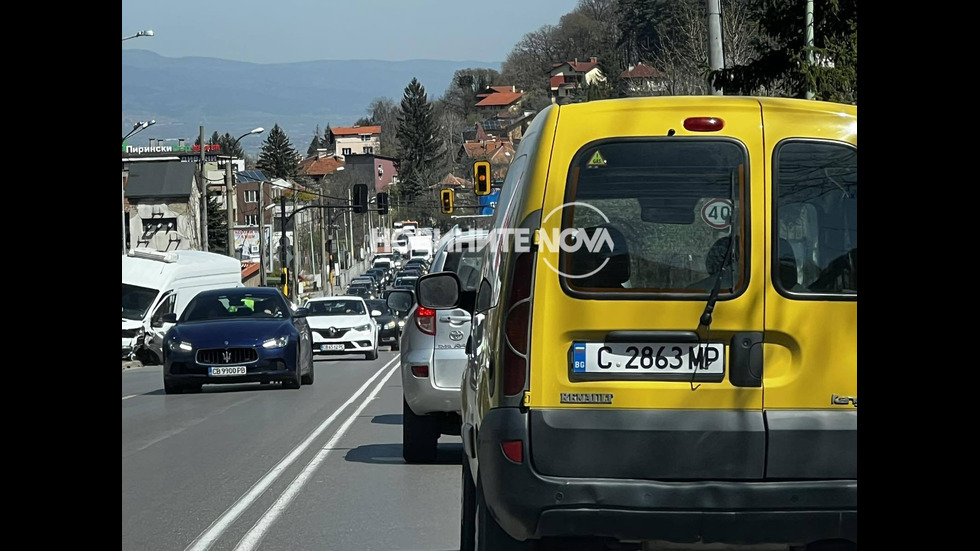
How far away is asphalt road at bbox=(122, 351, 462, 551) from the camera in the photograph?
765 cm

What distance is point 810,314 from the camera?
488 centimetres

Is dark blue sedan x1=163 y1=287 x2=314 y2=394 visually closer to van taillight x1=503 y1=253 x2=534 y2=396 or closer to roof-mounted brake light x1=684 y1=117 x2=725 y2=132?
van taillight x1=503 y1=253 x2=534 y2=396

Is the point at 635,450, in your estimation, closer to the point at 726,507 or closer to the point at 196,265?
the point at 726,507

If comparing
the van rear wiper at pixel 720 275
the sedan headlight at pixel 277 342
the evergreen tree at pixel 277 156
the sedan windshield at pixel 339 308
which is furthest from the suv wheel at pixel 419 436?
the evergreen tree at pixel 277 156

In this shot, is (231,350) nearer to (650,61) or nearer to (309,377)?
(309,377)

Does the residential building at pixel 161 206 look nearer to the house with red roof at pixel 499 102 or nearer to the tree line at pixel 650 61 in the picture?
the tree line at pixel 650 61

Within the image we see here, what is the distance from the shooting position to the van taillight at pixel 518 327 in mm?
4910

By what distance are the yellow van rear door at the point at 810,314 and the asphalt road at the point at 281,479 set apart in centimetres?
291

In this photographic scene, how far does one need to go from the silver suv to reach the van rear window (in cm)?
511

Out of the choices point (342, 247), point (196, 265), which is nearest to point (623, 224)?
point (196, 265)

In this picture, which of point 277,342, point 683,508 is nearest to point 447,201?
point 277,342

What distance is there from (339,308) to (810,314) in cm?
2633
